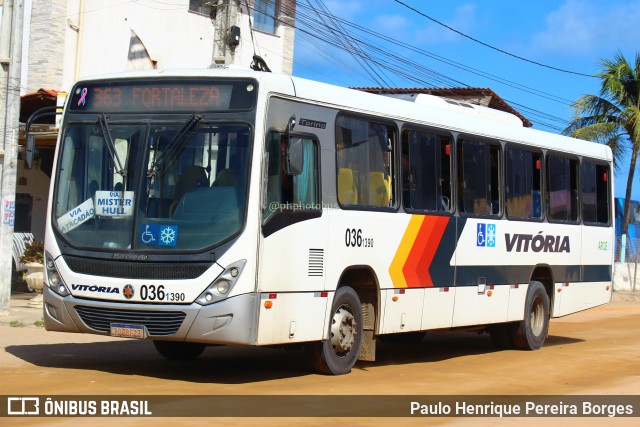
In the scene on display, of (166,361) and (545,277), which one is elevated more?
(545,277)

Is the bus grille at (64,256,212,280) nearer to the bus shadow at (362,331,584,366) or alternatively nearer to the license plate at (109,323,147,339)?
the license plate at (109,323,147,339)

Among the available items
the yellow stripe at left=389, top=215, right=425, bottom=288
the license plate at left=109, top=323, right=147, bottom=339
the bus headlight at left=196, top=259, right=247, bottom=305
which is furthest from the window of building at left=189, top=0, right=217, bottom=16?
the bus headlight at left=196, top=259, right=247, bottom=305

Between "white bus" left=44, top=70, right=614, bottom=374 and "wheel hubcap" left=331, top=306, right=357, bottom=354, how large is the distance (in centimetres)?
2

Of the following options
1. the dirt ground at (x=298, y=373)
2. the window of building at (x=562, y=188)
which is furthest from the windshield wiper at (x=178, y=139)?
the window of building at (x=562, y=188)

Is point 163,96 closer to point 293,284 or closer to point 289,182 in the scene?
point 289,182

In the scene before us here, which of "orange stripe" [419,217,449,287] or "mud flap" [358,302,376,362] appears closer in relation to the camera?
"mud flap" [358,302,376,362]

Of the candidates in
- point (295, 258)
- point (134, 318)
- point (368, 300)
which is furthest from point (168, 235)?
point (368, 300)

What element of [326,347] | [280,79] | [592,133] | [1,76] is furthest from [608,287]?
[592,133]

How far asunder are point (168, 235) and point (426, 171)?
4.33 meters

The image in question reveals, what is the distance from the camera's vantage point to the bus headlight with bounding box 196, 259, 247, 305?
1051 cm

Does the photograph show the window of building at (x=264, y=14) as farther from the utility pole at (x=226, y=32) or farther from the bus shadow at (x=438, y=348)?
the bus shadow at (x=438, y=348)

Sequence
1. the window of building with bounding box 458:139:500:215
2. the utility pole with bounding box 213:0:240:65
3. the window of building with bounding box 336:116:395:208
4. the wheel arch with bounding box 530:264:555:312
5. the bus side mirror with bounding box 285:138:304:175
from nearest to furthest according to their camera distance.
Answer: the bus side mirror with bounding box 285:138:304:175, the window of building with bounding box 336:116:395:208, the window of building with bounding box 458:139:500:215, the wheel arch with bounding box 530:264:555:312, the utility pole with bounding box 213:0:240:65

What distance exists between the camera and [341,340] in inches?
476

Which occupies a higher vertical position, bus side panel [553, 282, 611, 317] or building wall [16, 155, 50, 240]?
building wall [16, 155, 50, 240]
